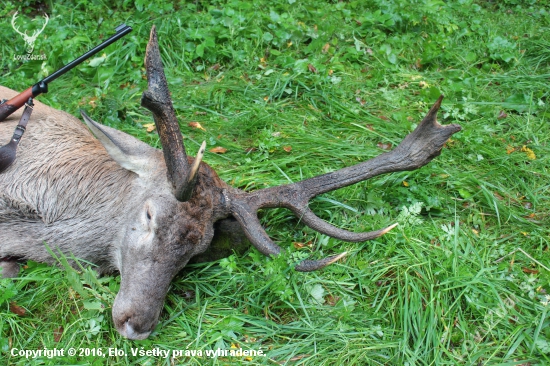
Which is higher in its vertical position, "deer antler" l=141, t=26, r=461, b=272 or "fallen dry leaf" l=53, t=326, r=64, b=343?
"deer antler" l=141, t=26, r=461, b=272

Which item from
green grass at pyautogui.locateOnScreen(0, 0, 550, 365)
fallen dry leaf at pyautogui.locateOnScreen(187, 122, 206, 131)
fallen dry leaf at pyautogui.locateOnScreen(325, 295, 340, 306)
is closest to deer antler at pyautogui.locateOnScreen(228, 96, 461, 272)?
green grass at pyautogui.locateOnScreen(0, 0, 550, 365)

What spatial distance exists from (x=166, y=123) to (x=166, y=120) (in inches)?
0.8

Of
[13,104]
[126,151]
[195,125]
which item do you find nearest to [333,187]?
[126,151]

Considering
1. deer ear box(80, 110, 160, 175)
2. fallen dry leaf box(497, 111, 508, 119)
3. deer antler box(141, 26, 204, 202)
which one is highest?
deer antler box(141, 26, 204, 202)

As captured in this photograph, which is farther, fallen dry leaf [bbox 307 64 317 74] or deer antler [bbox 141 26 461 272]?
fallen dry leaf [bbox 307 64 317 74]

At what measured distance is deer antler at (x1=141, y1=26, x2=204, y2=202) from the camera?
3.44 metres

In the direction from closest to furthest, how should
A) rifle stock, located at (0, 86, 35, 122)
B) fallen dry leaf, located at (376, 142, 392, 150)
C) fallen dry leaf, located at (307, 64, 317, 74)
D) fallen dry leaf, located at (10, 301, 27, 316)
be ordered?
fallen dry leaf, located at (10, 301, 27, 316) < rifle stock, located at (0, 86, 35, 122) < fallen dry leaf, located at (376, 142, 392, 150) < fallen dry leaf, located at (307, 64, 317, 74)

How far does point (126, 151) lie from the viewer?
3.92 meters

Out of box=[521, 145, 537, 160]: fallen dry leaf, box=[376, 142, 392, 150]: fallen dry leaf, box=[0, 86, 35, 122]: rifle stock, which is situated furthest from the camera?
box=[376, 142, 392, 150]: fallen dry leaf

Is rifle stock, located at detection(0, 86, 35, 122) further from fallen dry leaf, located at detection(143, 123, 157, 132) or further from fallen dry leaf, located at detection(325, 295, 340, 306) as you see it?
fallen dry leaf, located at detection(325, 295, 340, 306)

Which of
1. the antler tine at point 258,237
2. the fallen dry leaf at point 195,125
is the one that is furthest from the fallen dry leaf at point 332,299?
the fallen dry leaf at point 195,125

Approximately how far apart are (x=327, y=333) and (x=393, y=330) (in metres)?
0.42

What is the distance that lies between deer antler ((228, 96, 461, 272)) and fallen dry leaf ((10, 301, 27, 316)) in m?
1.55

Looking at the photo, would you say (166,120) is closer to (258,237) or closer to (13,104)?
(258,237)
